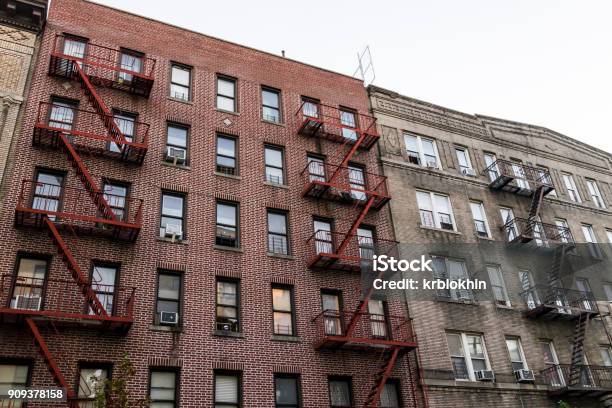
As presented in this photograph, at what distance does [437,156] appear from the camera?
29.4 metres

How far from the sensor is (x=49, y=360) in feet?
50.8

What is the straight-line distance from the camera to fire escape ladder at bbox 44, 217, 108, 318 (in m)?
16.8

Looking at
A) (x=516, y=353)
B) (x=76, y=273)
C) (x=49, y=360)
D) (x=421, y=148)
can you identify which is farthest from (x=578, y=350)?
(x=49, y=360)

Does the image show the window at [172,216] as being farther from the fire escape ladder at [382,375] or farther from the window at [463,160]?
the window at [463,160]

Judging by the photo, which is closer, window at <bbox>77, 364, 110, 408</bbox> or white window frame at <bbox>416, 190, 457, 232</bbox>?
window at <bbox>77, 364, 110, 408</bbox>

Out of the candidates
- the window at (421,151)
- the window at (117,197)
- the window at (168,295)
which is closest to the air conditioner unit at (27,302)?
the window at (168,295)

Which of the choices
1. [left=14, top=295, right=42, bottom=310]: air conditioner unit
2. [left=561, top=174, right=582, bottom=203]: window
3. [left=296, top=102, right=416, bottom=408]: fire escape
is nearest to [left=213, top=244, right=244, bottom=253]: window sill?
[left=296, top=102, right=416, bottom=408]: fire escape

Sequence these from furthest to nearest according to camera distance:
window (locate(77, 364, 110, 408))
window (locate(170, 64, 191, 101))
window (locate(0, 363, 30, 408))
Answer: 1. window (locate(170, 64, 191, 101))
2. window (locate(77, 364, 110, 408))
3. window (locate(0, 363, 30, 408))

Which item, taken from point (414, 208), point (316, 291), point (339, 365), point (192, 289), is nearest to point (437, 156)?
point (414, 208)

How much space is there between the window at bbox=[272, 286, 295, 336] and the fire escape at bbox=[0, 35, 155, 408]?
5.18m

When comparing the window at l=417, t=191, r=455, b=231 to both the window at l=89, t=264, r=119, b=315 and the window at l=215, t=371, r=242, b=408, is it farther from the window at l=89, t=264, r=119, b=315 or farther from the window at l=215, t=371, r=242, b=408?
the window at l=89, t=264, r=119, b=315

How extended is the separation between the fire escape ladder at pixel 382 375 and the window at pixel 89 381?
8633mm

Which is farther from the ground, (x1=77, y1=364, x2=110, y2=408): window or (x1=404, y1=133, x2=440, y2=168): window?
(x1=404, y1=133, x2=440, y2=168): window

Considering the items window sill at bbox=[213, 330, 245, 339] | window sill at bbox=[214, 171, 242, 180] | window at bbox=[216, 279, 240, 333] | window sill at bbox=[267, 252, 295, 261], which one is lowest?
window sill at bbox=[213, 330, 245, 339]
